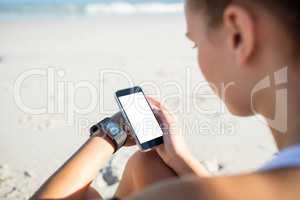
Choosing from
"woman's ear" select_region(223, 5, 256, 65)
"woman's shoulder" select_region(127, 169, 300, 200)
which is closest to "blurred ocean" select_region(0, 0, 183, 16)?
"woman's ear" select_region(223, 5, 256, 65)

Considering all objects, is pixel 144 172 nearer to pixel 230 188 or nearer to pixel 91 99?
pixel 230 188

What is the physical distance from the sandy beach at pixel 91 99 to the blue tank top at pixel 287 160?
5.86 feet

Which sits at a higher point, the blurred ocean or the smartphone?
the blurred ocean

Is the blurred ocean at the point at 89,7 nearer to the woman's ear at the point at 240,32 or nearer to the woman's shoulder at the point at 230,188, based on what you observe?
the woman's ear at the point at 240,32

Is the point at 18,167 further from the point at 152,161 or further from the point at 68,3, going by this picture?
the point at 68,3

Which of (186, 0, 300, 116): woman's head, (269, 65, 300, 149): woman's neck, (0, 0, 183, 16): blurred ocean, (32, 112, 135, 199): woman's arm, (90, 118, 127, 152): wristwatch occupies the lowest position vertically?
(32, 112, 135, 199): woman's arm

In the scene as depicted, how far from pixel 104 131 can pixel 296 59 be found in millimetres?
810

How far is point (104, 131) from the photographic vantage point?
5.62 feet

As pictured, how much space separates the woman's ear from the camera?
1024mm

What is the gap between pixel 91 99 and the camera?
398 cm

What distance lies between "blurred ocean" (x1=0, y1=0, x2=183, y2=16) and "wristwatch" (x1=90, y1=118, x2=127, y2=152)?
234 inches

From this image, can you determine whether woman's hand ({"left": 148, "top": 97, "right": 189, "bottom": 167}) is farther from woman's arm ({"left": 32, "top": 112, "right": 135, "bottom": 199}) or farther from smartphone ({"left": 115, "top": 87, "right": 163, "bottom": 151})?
woman's arm ({"left": 32, "top": 112, "right": 135, "bottom": 199})

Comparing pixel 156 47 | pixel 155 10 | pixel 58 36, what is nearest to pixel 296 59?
pixel 156 47

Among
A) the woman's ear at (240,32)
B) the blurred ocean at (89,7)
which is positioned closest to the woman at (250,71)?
the woman's ear at (240,32)
